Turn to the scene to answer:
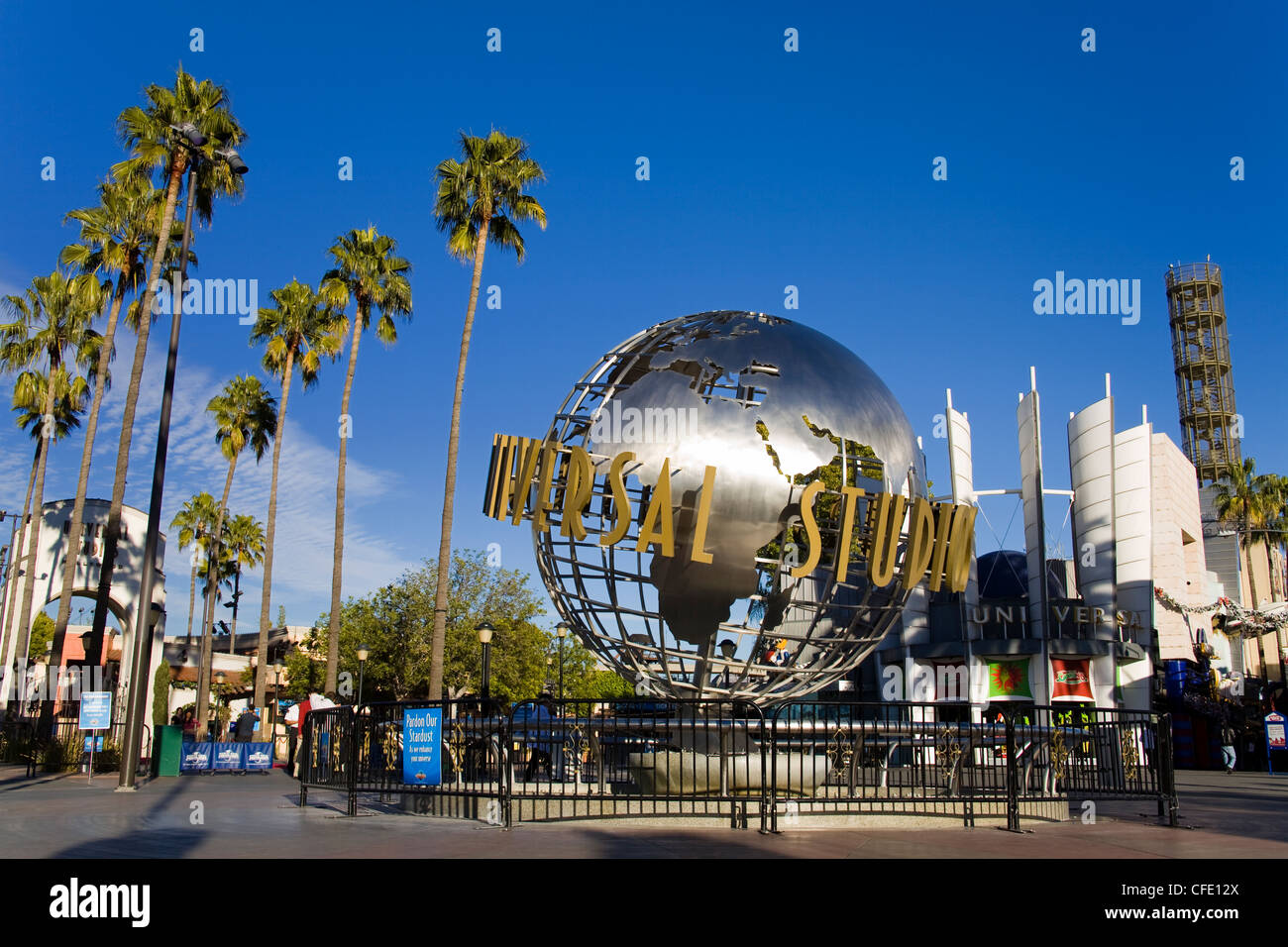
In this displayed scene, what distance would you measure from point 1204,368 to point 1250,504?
106 ft

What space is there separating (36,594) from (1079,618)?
42344mm

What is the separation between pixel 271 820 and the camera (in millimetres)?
11336

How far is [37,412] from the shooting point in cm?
3825

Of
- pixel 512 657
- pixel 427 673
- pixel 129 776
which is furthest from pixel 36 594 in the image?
pixel 129 776

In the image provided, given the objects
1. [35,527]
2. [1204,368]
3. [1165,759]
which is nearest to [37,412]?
[35,527]

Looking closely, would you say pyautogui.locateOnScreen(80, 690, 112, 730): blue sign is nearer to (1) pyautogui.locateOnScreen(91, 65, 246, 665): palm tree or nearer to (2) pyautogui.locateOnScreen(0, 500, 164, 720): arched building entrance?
(1) pyautogui.locateOnScreen(91, 65, 246, 665): palm tree

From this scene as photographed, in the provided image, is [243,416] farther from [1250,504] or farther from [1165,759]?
[1250,504]

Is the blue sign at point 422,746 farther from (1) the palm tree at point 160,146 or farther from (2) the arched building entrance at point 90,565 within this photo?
(2) the arched building entrance at point 90,565

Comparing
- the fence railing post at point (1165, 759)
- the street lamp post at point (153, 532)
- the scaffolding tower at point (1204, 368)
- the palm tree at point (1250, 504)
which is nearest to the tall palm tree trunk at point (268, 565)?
the street lamp post at point (153, 532)

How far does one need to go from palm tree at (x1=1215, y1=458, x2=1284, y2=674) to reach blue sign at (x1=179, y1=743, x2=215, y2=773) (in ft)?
189

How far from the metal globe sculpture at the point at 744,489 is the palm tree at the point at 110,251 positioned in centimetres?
1987

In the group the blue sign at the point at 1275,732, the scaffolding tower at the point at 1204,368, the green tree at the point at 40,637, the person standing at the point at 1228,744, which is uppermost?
the scaffolding tower at the point at 1204,368

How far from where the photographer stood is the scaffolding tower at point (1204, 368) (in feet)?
283
